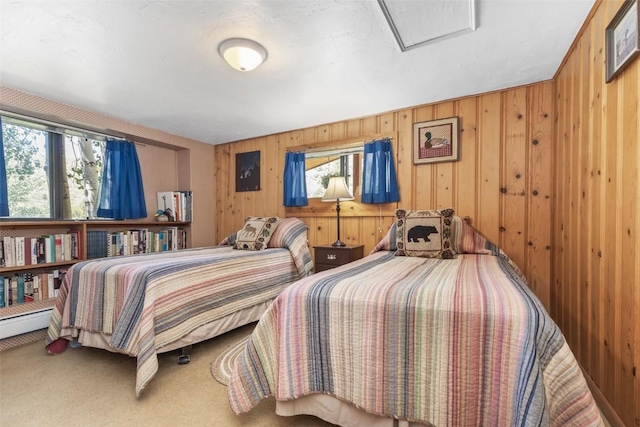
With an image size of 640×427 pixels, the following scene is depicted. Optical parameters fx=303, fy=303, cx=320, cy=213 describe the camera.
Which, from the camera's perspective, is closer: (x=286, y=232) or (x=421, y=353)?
(x=421, y=353)

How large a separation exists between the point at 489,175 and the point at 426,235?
838 mm

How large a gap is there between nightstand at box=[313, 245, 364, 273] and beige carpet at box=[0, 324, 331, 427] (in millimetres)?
1216

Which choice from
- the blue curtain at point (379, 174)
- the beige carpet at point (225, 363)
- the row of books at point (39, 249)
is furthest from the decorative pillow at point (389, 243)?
the row of books at point (39, 249)

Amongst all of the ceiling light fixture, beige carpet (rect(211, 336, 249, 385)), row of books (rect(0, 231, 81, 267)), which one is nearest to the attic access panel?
the ceiling light fixture

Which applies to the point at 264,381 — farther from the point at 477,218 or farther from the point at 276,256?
the point at 477,218

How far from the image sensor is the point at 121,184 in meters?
3.12

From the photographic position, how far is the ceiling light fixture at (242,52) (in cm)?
177

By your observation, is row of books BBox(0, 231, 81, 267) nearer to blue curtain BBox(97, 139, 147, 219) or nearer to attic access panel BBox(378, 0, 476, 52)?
blue curtain BBox(97, 139, 147, 219)

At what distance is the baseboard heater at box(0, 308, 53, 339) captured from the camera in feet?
7.52

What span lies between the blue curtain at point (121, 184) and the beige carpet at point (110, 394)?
136 cm

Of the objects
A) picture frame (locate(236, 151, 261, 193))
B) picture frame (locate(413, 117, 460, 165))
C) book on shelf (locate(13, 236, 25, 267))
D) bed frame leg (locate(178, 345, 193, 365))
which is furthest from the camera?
picture frame (locate(236, 151, 261, 193))

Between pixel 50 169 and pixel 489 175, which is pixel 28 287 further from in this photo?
pixel 489 175

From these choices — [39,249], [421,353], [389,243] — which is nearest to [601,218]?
[421,353]

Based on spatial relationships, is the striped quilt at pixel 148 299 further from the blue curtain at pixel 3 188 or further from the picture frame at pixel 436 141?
the picture frame at pixel 436 141
